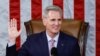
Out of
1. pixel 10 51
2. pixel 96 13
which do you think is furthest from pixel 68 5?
pixel 10 51

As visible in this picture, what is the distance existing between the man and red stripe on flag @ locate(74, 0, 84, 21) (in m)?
0.77

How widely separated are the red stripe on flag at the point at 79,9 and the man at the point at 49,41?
30.5 inches

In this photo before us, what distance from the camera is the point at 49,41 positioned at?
8.09ft

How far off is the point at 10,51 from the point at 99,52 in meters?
1.31

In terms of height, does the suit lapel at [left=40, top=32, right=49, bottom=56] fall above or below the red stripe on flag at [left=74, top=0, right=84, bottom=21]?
below

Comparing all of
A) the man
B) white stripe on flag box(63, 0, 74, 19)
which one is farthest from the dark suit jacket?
white stripe on flag box(63, 0, 74, 19)

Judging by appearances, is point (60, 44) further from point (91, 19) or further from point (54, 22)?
point (91, 19)

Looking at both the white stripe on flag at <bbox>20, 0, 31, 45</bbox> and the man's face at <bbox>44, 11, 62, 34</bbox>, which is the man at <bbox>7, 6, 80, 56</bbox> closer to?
the man's face at <bbox>44, 11, 62, 34</bbox>

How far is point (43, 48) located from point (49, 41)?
3.7 inches

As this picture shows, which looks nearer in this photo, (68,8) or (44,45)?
(44,45)

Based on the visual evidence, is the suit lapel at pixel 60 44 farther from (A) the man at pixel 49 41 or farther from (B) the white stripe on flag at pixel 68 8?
(B) the white stripe on flag at pixel 68 8

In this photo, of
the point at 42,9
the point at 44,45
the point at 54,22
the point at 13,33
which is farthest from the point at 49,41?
the point at 42,9

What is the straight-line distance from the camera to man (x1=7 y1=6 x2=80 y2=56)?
2365 millimetres

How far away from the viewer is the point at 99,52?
331cm
